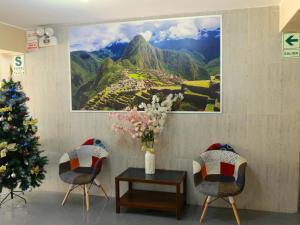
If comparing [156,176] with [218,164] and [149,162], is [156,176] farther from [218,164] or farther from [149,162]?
[218,164]

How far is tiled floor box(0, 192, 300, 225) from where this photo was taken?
11.0 ft

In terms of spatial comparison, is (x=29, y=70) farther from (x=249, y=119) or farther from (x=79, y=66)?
(x=249, y=119)

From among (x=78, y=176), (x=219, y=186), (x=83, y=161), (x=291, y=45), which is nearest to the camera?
(x=219, y=186)

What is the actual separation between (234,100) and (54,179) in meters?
3.00

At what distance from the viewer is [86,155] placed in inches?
163

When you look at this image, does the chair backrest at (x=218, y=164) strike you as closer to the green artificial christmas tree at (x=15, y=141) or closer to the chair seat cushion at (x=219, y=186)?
the chair seat cushion at (x=219, y=186)

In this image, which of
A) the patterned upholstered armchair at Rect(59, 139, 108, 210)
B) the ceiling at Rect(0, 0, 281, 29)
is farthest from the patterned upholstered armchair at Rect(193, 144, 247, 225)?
the ceiling at Rect(0, 0, 281, 29)

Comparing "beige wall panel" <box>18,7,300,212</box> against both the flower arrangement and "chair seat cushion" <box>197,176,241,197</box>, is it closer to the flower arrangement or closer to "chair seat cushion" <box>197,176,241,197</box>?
the flower arrangement

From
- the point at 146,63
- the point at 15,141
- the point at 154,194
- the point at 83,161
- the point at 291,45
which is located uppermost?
the point at 291,45

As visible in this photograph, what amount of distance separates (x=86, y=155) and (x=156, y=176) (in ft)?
3.79

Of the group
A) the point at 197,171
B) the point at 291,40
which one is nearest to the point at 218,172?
the point at 197,171

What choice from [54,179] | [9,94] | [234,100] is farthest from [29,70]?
[234,100]

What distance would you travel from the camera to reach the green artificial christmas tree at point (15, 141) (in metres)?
3.72

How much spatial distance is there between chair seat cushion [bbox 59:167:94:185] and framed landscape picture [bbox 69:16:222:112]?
0.90 meters
